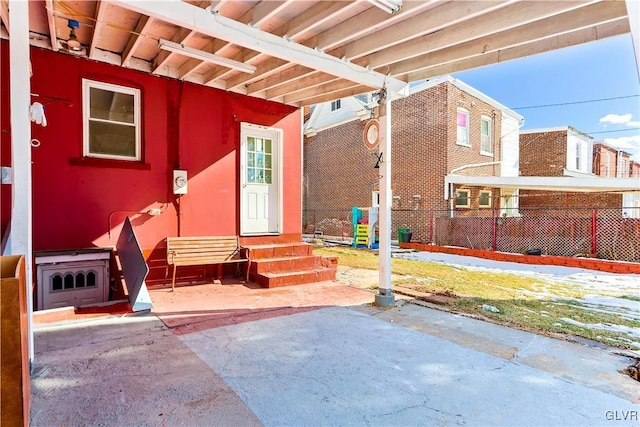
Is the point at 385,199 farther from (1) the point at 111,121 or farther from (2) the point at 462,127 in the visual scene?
(2) the point at 462,127

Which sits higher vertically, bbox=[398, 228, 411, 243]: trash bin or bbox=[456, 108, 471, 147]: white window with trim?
bbox=[456, 108, 471, 147]: white window with trim

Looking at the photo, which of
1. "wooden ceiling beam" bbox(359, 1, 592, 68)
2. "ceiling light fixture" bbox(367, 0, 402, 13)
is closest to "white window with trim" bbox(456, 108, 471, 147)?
"wooden ceiling beam" bbox(359, 1, 592, 68)

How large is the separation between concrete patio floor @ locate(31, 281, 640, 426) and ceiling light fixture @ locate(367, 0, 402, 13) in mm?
3395

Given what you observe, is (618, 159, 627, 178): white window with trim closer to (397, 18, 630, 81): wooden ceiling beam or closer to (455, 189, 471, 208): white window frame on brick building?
(455, 189, 471, 208): white window frame on brick building

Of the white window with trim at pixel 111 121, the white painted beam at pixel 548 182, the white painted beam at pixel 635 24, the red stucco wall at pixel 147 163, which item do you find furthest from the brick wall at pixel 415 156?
the white painted beam at pixel 635 24

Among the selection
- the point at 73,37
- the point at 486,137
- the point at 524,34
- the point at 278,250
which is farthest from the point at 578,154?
the point at 73,37

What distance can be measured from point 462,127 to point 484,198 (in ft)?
11.0

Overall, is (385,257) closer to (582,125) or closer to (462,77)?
(462,77)

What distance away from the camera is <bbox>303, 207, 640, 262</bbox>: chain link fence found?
9023 millimetres

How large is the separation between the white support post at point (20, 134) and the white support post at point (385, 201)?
391 centimetres

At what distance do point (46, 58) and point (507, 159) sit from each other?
17254mm

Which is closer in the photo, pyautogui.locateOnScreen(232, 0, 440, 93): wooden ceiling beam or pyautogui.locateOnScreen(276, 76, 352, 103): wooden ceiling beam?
pyautogui.locateOnScreen(232, 0, 440, 93): wooden ceiling beam

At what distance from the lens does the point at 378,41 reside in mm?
4367

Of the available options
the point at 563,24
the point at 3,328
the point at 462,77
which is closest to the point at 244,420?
the point at 3,328
